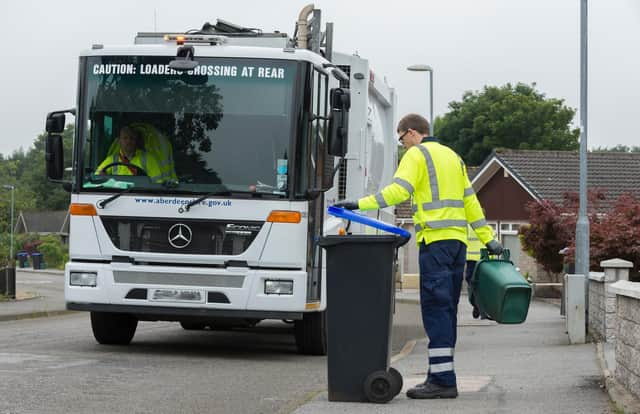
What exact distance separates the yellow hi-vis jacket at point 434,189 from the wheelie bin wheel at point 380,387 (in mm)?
1033

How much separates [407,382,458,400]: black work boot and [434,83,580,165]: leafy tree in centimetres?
6855

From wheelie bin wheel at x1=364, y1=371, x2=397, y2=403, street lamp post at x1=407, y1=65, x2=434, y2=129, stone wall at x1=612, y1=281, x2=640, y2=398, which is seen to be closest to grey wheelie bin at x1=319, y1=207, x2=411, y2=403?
wheelie bin wheel at x1=364, y1=371, x2=397, y2=403

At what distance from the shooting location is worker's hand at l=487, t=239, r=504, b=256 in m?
9.16

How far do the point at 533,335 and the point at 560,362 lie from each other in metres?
5.46

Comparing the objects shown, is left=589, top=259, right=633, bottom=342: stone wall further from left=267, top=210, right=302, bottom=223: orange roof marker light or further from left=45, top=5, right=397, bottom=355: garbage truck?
left=267, top=210, right=302, bottom=223: orange roof marker light

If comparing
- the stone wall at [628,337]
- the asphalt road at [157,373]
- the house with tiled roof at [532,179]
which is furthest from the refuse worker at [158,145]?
the house with tiled roof at [532,179]

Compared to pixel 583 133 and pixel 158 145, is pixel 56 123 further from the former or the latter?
pixel 583 133

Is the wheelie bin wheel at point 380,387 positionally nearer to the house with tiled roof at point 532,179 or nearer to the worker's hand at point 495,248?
the worker's hand at point 495,248

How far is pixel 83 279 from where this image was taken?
1266cm

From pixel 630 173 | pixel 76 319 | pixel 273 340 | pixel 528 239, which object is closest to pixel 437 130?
pixel 630 173

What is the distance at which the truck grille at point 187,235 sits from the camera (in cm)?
1245

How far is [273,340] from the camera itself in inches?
647

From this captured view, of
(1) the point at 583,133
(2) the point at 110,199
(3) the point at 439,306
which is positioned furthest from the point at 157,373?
(1) the point at 583,133

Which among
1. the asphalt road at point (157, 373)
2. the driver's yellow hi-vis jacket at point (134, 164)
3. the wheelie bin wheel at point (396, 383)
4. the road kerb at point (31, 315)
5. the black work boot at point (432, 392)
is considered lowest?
the road kerb at point (31, 315)
